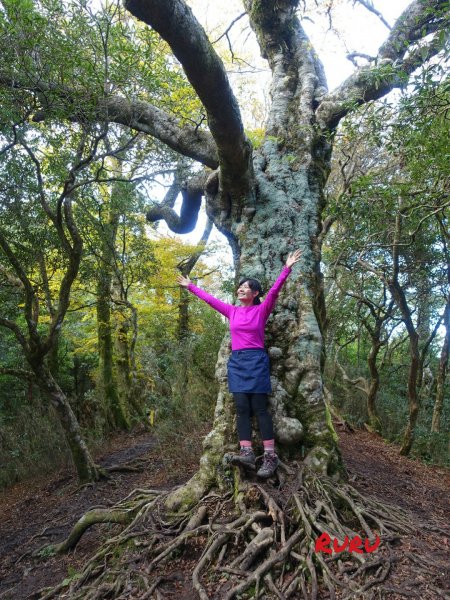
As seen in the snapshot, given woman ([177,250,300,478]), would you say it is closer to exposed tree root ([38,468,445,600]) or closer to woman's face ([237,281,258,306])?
woman's face ([237,281,258,306])

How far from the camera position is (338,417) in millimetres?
8734

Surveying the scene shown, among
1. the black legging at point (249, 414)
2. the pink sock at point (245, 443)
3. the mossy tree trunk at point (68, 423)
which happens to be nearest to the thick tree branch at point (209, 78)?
the black legging at point (249, 414)

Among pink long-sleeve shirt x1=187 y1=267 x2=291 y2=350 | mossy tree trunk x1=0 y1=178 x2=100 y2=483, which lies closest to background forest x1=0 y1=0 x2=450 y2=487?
mossy tree trunk x1=0 y1=178 x2=100 y2=483

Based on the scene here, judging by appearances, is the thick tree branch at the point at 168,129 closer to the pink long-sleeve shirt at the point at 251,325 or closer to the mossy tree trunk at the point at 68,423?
the pink long-sleeve shirt at the point at 251,325

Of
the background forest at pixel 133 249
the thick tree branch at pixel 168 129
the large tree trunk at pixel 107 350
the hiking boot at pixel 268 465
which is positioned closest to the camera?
the hiking boot at pixel 268 465

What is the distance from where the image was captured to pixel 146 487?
5246mm

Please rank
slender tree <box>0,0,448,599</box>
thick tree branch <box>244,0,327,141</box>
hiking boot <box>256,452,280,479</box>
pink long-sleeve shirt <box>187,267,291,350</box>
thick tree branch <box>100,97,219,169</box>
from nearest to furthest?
slender tree <box>0,0,448,599</box> → hiking boot <box>256,452,280,479</box> → pink long-sleeve shirt <box>187,267,291,350</box> → thick tree branch <box>100,97,219,169</box> → thick tree branch <box>244,0,327,141</box>

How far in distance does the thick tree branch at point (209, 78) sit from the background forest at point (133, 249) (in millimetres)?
1356

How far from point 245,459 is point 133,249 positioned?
24.5 feet

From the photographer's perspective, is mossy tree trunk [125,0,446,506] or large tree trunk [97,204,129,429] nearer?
mossy tree trunk [125,0,446,506]

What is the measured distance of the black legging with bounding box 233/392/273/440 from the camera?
3475 millimetres

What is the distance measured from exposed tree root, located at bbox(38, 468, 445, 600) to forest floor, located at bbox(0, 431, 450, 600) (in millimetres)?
111

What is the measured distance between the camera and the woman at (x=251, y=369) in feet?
11.2

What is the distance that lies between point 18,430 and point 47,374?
3.96 m
